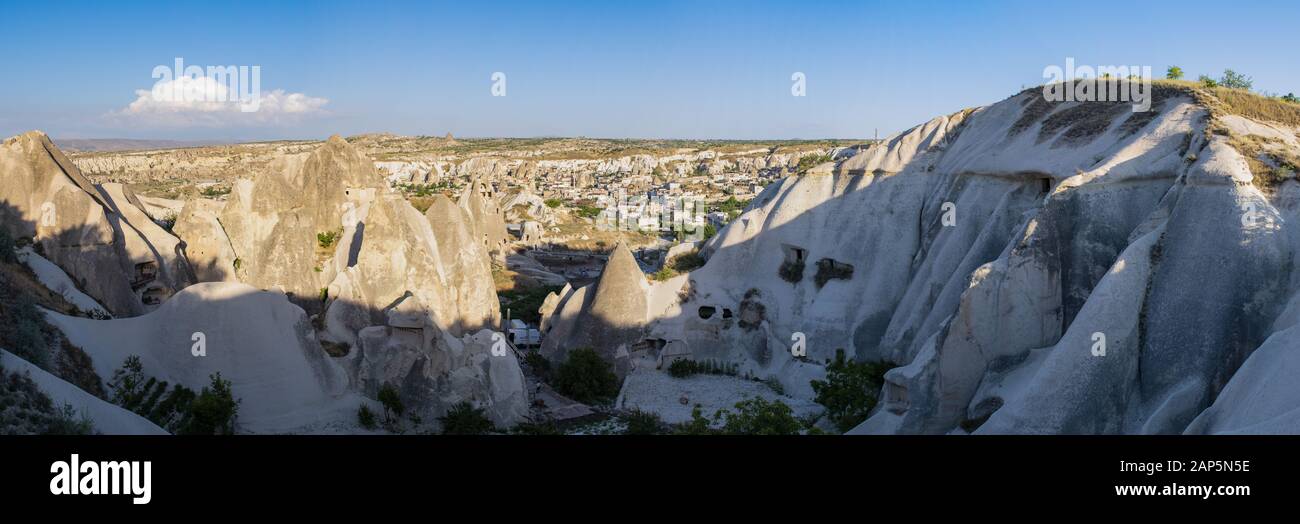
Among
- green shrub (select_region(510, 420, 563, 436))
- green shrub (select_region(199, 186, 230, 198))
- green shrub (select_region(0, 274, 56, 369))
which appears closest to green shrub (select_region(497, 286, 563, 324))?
green shrub (select_region(510, 420, 563, 436))

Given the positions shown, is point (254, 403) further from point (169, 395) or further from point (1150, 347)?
point (1150, 347)

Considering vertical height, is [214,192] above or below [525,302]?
above

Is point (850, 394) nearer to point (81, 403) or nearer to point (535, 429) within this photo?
point (535, 429)

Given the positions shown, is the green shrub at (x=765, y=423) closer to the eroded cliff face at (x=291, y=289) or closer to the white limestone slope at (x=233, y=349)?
the eroded cliff face at (x=291, y=289)

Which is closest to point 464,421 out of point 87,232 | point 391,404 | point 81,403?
point 391,404

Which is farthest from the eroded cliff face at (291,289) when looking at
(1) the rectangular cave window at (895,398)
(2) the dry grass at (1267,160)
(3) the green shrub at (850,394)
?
(2) the dry grass at (1267,160)

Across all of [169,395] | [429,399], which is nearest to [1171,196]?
[429,399]
